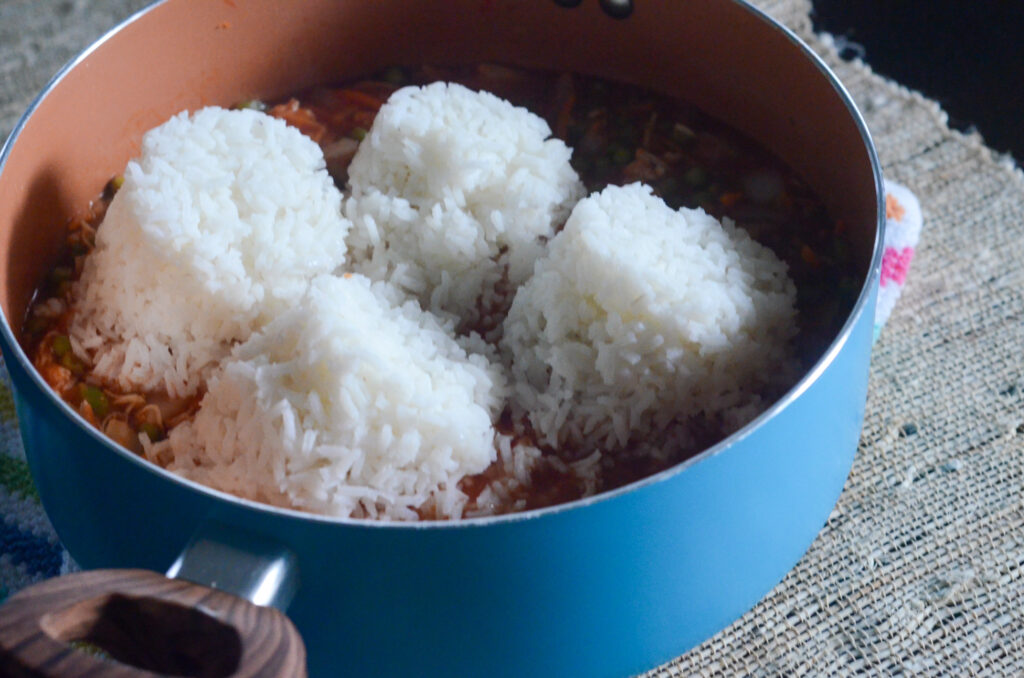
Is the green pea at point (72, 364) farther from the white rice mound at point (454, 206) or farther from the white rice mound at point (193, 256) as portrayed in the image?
the white rice mound at point (454, 206)

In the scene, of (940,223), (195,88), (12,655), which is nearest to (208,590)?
(12,655)

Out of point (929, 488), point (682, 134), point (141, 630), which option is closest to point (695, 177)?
point (682, 134)

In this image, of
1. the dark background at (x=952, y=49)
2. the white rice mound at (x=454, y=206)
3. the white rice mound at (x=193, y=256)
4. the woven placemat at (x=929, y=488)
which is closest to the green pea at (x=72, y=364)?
the white rice mound at (x=193, y=256)

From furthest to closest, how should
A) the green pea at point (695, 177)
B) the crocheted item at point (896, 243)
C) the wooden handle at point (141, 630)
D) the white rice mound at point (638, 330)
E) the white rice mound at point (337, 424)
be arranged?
the crocheted item at point (896, 243) < the green pea at point (695, 177) < the white rice mound at point (638, 330) < the white rice mound at point (337, 424) < the wooden handle at point (141, 630)

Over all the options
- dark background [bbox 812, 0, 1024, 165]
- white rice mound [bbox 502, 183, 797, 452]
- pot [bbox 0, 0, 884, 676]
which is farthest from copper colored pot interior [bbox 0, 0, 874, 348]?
dark background [bbox 812, 0, 1024, 165]

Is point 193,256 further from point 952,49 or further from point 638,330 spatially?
point 952,49

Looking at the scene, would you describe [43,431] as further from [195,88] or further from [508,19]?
[508,19]
